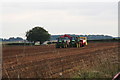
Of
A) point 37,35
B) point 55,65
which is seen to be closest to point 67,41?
point 55,65

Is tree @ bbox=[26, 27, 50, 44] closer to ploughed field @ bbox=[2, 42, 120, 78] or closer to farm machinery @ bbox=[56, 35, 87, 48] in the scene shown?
farm machinery @ bbox=[56, 35, 87, 48]

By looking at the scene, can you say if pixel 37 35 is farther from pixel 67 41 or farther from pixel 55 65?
pixel 55 65

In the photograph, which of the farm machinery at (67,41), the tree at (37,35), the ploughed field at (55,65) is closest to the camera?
the ploughed field at (55,65)

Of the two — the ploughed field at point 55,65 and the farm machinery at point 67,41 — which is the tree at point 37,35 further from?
the ploughed field at point 55,65

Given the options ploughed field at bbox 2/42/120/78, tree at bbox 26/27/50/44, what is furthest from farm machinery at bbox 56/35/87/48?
tree at bbox 26/27/50/44

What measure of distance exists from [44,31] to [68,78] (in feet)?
288

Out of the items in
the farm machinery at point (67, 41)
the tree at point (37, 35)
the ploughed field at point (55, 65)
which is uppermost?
the tree at point (37, 35)

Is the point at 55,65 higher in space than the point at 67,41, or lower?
lower

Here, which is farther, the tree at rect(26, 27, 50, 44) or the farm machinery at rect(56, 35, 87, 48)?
the tree at rect(26, 27, 50, 44)

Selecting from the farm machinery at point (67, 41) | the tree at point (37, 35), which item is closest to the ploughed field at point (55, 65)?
the farm machinery at point (67, 41)

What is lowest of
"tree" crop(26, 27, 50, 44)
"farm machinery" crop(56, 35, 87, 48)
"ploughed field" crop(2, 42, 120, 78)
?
"ploughed field" crop(2, 42, 120, 78)

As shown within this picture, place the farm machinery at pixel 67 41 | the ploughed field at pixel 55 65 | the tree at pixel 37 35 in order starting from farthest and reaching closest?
the tree at pixel 37 35, the farm machinery at pixel 67 41, the ploughed field at pixel 55 65

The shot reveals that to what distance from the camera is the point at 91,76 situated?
9.68 meters

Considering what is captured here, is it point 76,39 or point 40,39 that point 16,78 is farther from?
point 40,39
